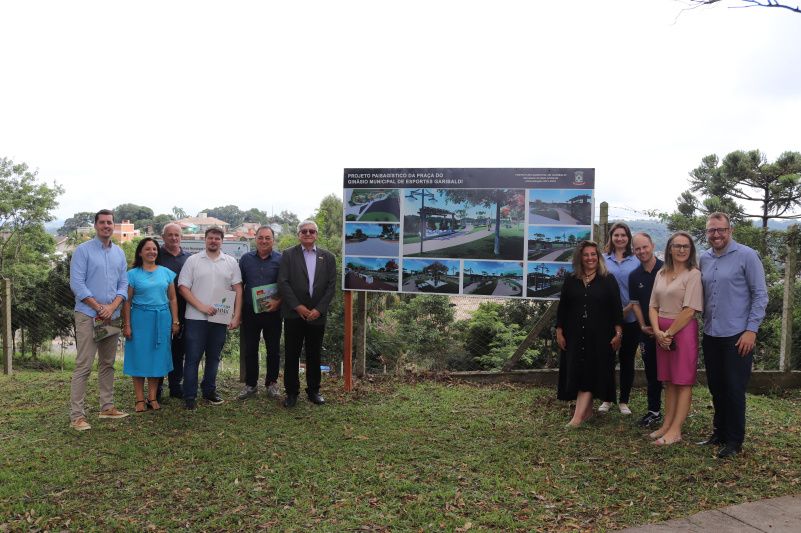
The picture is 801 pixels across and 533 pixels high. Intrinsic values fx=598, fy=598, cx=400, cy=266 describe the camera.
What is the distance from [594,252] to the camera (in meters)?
5.09

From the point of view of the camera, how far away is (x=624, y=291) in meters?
5.40

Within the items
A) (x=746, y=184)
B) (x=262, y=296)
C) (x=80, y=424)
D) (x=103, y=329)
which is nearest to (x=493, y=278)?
(x=262, y=296)

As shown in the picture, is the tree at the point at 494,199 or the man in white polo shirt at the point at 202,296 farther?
the tree at the point at 494,199

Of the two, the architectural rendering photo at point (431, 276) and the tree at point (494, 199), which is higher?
the tree at point (494, 199)

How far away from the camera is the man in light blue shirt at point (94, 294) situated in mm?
4988

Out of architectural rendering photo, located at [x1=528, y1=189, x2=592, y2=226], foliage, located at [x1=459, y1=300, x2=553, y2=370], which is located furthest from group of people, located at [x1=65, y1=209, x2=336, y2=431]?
foliage, located at [x1=459, y1=300, x2=553, y2=370]

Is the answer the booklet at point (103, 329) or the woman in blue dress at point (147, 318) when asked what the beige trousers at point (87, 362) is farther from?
the woman in blue dress at point (147, 318)

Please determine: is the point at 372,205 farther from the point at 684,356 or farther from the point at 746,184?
the point at 746,184

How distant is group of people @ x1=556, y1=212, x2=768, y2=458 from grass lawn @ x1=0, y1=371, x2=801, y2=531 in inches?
10.2

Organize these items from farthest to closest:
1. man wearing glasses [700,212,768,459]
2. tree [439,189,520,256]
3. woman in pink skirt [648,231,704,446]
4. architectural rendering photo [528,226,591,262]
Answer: tree [439,189,520,256] < architectural rendering photo [528,226,591,262] < woman in pink skirt [648,231,704,446] < man wearing glasses [700,212,768,459]

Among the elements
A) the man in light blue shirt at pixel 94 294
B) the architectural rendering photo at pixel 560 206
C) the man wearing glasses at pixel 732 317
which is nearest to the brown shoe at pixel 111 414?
the man in light blue shirt at pixel 94 294

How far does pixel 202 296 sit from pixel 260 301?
0.56 m

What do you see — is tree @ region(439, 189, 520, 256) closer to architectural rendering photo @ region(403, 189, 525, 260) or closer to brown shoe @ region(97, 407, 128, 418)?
architectural rendering photo @ region(403, 189, 525, 260)

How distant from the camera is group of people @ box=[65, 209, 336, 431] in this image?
509 centimetres
